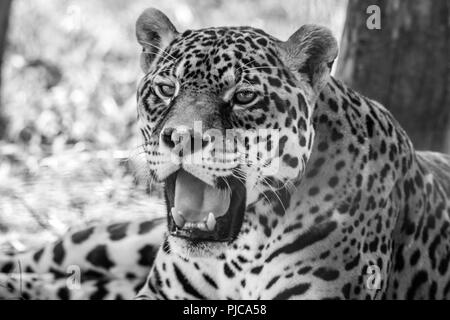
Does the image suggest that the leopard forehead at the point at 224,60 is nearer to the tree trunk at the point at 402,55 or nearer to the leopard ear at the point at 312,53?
the leopard ear at the point at 312,53

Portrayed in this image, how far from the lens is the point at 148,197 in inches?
231

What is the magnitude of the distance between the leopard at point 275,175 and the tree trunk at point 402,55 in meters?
1.03

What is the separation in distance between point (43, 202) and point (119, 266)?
106 centimetres

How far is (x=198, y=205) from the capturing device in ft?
13.1

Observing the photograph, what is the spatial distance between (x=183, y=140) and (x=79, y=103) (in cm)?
423

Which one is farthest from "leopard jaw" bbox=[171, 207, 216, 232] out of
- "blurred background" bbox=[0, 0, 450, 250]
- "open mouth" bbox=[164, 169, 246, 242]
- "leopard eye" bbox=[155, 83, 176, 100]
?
"blurred background" bbox=[0, 0, 450, 250]

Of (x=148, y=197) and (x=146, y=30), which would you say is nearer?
(x=146, y=30)

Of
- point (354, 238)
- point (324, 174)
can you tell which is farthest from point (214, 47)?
point (354, 238)

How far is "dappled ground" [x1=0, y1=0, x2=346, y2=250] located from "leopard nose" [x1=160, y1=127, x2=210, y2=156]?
1821 millimetres

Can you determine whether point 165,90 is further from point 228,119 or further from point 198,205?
point 198,205

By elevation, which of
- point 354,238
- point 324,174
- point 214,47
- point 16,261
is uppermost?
point 214,47

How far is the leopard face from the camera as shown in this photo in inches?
152

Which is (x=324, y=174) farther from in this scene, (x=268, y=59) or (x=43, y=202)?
(x=43, y=202)

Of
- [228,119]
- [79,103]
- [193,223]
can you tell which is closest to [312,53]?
[228,119]
